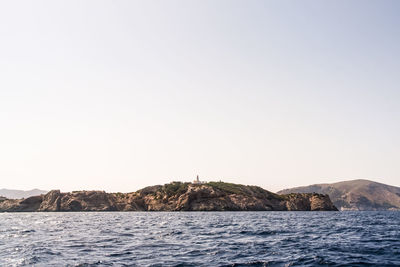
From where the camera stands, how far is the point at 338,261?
18.0m

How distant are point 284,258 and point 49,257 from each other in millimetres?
15100

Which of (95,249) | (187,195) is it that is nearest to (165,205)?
(187,195)

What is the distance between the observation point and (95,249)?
23125mm

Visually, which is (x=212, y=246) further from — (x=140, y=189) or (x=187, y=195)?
(x=140, y=189)

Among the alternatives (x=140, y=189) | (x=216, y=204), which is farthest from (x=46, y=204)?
(x=216, y=204)

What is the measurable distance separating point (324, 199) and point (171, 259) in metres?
174

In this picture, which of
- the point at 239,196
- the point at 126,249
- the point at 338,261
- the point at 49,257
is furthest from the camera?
the point at 239,196

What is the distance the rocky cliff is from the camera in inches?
6147

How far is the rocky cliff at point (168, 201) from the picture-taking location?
512 ft

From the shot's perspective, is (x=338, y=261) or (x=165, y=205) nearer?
(x=338, y=261)

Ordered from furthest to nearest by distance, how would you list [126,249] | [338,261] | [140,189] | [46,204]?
[140,189] < [46,204] < [126,249] < [338,261]

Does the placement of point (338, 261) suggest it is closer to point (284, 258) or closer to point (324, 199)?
point (284, 258)

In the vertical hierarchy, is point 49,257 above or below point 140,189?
below

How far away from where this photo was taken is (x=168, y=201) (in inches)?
6403
